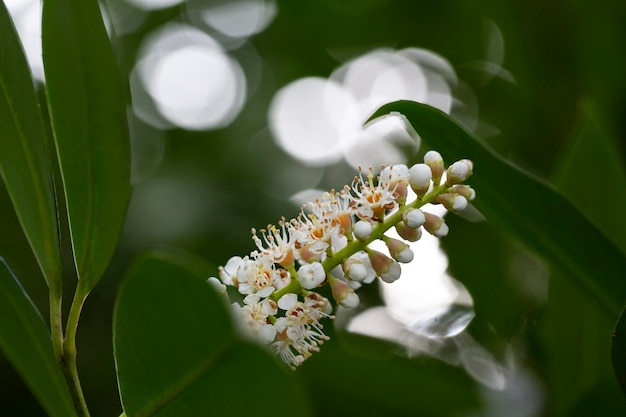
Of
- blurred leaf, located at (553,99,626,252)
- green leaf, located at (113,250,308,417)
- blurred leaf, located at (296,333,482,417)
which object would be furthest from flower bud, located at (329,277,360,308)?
blurred leaf, located at (553,99,626,252)

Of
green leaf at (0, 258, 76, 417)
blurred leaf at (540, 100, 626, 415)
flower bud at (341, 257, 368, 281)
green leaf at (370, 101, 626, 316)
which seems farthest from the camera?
blurred leaf at (540, 100, 626, 415)

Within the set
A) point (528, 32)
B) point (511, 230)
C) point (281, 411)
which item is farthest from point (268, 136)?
point (281, 411)

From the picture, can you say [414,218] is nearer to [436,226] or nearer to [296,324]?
[436,226]

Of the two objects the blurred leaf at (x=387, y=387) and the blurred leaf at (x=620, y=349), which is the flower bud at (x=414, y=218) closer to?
the blurred leaf at (x=620, y=349)

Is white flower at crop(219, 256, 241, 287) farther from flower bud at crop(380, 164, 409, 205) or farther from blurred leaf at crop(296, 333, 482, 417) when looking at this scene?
blurred leaf at crop(296, 333, 482, 417)

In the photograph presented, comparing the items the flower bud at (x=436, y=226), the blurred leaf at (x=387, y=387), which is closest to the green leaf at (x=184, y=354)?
the flower bud at (x=436, y=226)

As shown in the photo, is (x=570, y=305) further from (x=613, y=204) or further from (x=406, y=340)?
(x=406, y=340)

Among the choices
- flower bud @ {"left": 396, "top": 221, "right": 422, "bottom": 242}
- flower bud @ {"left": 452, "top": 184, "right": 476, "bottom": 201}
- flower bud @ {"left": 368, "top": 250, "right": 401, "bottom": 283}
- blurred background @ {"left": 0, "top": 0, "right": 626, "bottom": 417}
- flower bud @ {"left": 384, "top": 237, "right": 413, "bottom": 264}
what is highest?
flower bud @ {"left": 452, "top": 184, "right": 476, "bottom": 201}
